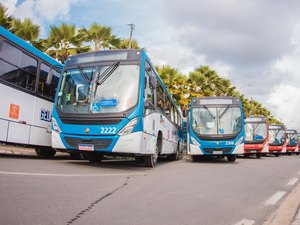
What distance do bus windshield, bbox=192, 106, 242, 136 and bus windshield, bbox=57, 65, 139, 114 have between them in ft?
22.4

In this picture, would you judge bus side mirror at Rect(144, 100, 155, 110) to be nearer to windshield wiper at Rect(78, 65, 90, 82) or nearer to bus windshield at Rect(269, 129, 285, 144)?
windshield wiper at Rect(78, 65, 90, 82)

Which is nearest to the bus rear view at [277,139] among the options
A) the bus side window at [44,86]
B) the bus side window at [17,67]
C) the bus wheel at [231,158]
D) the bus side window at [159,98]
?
the bus wheel at [231,158]

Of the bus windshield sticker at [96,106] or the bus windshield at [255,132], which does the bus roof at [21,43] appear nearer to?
the bus windshield sticker at [96,106]

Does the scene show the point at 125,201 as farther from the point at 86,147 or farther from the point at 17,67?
the point at 17,67

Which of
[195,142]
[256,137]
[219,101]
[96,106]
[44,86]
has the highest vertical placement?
[219,101]

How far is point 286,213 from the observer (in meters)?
4.29

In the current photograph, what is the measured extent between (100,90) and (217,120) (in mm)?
7723

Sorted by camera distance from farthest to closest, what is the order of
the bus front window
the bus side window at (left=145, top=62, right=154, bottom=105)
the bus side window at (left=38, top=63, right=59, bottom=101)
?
the bus front window
the bus side window at (left=38, top=63, right=59, bottom=101)
the bus side window at (left=145, top=62, right=154, bottom=105)

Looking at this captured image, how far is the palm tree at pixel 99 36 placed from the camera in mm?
22328

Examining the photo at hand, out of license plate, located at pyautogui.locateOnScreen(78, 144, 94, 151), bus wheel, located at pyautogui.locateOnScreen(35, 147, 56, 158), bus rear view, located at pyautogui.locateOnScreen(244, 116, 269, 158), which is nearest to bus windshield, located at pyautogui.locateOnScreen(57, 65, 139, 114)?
license plate, located at pyautogui.locateOnScreen(78, 144, 94, 151)

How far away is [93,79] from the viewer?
28.1 ft

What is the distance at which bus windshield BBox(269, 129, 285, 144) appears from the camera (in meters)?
29.5

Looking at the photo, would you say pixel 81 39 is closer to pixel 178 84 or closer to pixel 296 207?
pixel 178 84

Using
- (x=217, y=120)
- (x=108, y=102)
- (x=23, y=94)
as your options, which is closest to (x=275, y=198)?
(x=108, y=102)
